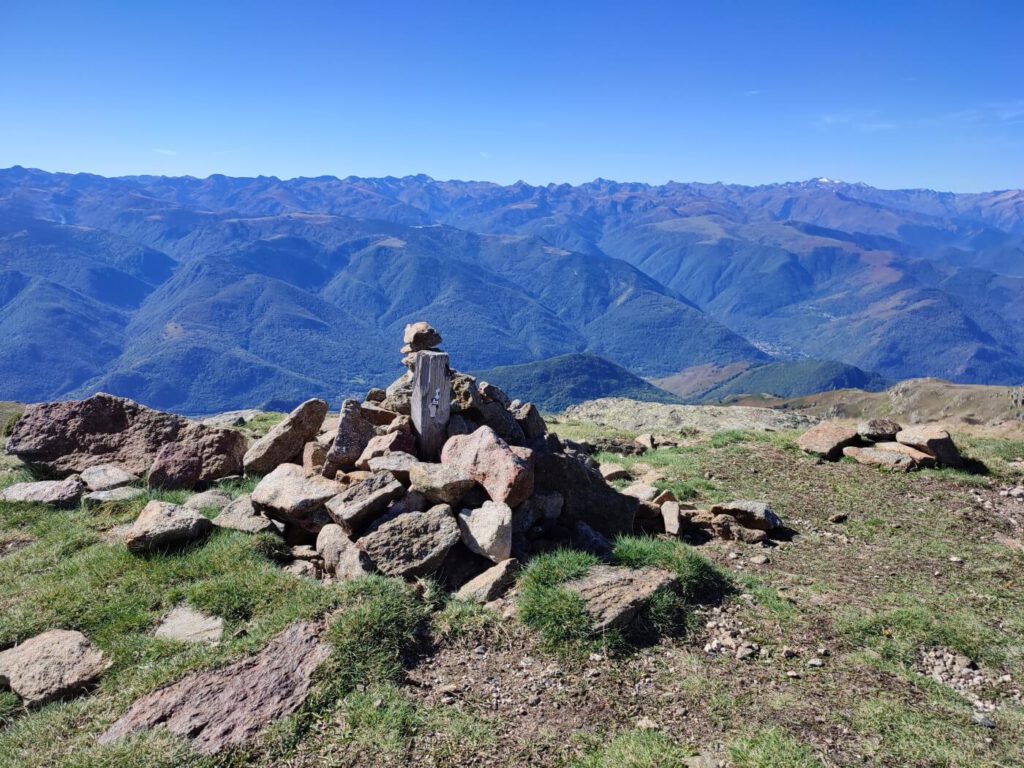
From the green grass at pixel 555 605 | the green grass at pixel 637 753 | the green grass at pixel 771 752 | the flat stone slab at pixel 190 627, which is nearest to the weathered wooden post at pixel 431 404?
the green grass at pixel 555 605

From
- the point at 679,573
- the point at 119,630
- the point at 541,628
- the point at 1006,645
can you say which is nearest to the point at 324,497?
Result: the point at 119,630

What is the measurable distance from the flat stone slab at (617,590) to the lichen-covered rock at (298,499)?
15.8 feet

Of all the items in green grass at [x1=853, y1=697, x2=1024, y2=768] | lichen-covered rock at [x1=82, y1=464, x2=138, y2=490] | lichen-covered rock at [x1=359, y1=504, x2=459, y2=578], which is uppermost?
lichen-covered rock at [x1=359, y1=504, x2=459, y2=578]

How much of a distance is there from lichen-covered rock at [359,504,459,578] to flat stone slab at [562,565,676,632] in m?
2.14

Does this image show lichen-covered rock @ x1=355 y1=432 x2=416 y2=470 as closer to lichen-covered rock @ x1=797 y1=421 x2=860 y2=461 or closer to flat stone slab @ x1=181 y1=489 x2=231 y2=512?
flat stone slab @ x1=181 y1=489 x2=231 y2=512

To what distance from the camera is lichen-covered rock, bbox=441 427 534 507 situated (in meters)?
10.4

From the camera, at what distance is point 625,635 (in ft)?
28.3

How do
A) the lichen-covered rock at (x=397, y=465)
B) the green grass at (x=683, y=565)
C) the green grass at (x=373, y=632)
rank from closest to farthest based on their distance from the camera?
the green grass at (x=373, y=632) < the green grass at (x=683, y=565) < the lichen-covered rock at (x=397, y=465)

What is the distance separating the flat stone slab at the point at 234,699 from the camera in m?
6.81

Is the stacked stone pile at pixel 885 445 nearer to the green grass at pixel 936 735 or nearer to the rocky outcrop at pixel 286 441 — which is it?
the green grass at pixel 936 735

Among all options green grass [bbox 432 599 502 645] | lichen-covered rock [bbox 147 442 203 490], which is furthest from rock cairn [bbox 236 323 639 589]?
lichen-covered rock [bbox 147 442 203 490]

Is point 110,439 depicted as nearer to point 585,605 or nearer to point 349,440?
point 349,440

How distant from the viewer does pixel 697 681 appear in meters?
7.89

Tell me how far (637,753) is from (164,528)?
846cm
